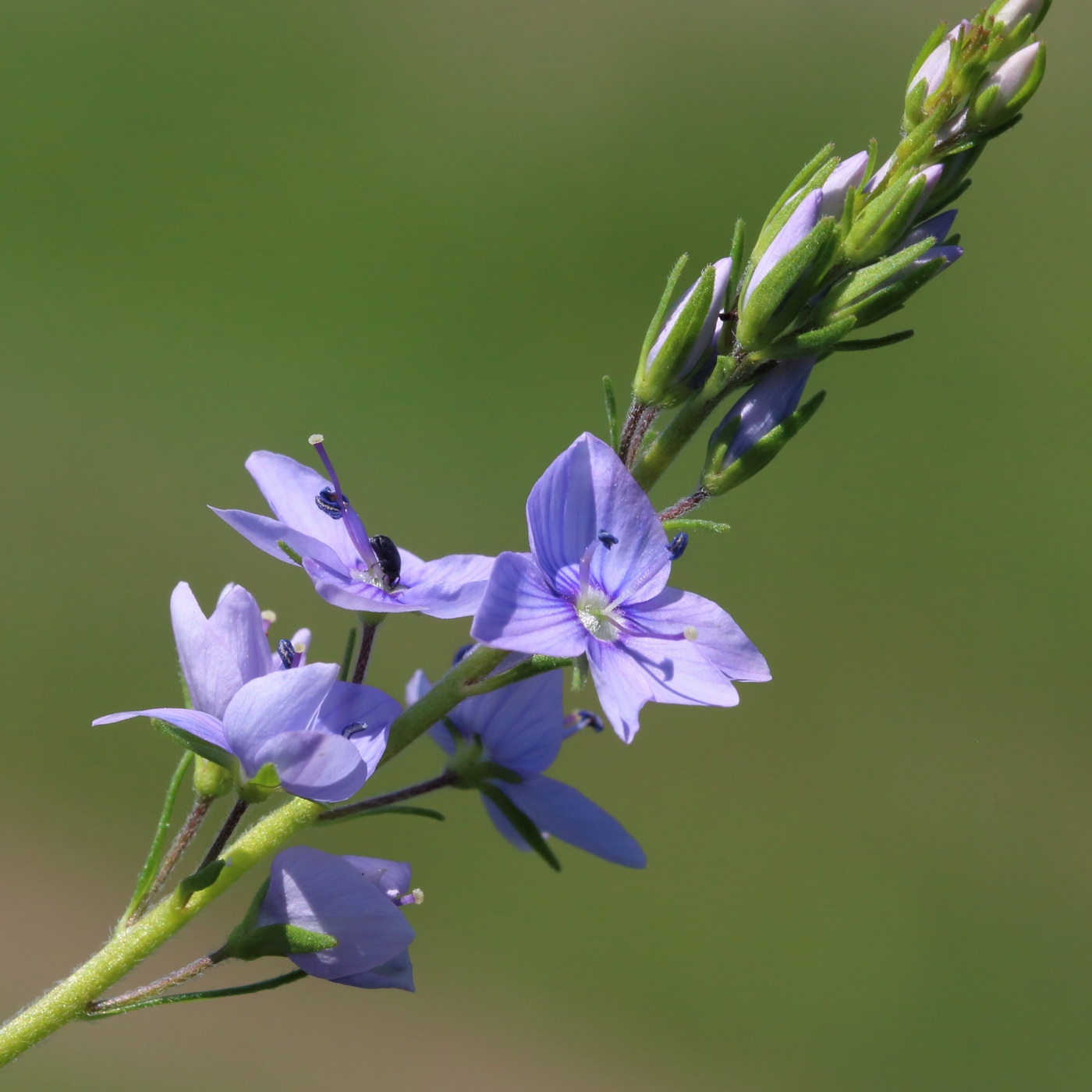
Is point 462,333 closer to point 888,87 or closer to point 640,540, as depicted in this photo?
point 888,87

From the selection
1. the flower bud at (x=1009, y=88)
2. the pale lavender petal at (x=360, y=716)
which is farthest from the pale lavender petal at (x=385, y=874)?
the flower bud at (x=1009, y=88)

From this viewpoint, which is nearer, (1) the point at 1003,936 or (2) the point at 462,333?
(1) the point at 1003,936

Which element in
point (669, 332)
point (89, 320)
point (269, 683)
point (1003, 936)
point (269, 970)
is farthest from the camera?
point (89, 320)

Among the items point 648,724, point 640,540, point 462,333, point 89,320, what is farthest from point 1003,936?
point 89,320

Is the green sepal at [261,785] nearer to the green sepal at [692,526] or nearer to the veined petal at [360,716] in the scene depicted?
the veined petal at [360,716]

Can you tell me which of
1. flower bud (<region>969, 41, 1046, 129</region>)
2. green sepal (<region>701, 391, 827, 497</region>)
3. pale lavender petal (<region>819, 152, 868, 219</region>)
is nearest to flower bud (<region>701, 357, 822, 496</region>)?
green sepal (<region>701, 391, 827, 497</region>)

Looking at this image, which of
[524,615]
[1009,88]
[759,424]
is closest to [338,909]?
[524,615]
